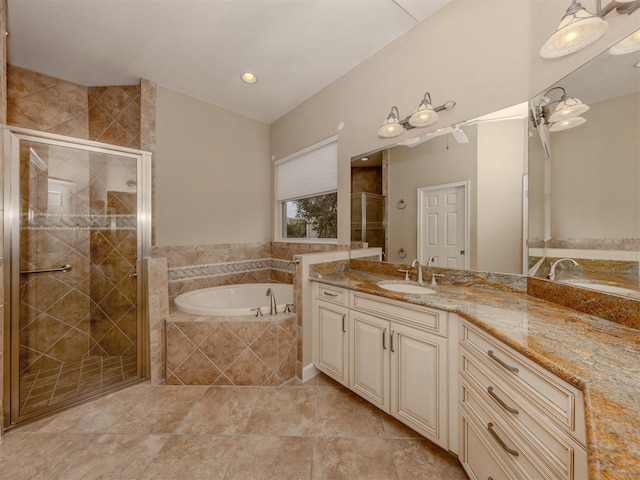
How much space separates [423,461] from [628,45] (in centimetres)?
Result: 206

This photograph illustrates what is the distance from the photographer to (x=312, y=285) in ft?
6.70

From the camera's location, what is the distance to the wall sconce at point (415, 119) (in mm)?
1711

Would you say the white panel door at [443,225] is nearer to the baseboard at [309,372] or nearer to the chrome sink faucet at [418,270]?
the chrome sink faucet at [418,270]

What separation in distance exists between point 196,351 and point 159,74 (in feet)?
8.37

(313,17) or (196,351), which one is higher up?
(313,17)

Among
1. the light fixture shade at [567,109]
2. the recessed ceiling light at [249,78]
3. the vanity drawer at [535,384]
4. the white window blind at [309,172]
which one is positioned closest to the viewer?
A: the vanity drawer at [535,384]

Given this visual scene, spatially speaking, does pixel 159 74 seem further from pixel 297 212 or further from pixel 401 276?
pixel 401 276

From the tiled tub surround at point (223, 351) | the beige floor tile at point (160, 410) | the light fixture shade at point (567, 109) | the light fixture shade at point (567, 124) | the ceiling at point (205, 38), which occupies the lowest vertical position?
the beige floor tile at point (160, 410)

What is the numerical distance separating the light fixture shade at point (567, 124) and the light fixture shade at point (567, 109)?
0.05ft

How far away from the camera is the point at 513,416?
2.81 feet

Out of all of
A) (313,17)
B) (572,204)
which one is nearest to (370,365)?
(572,204)

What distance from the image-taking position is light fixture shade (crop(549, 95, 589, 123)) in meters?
1.17

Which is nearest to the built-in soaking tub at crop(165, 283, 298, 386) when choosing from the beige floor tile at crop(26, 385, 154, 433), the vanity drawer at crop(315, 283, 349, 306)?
the beige floor tile at crop(26, 385, 154, 433)

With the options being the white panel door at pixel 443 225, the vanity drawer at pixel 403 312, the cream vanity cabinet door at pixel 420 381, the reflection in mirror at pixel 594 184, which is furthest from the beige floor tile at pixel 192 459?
the reflection in mirror at pixel 594 184
